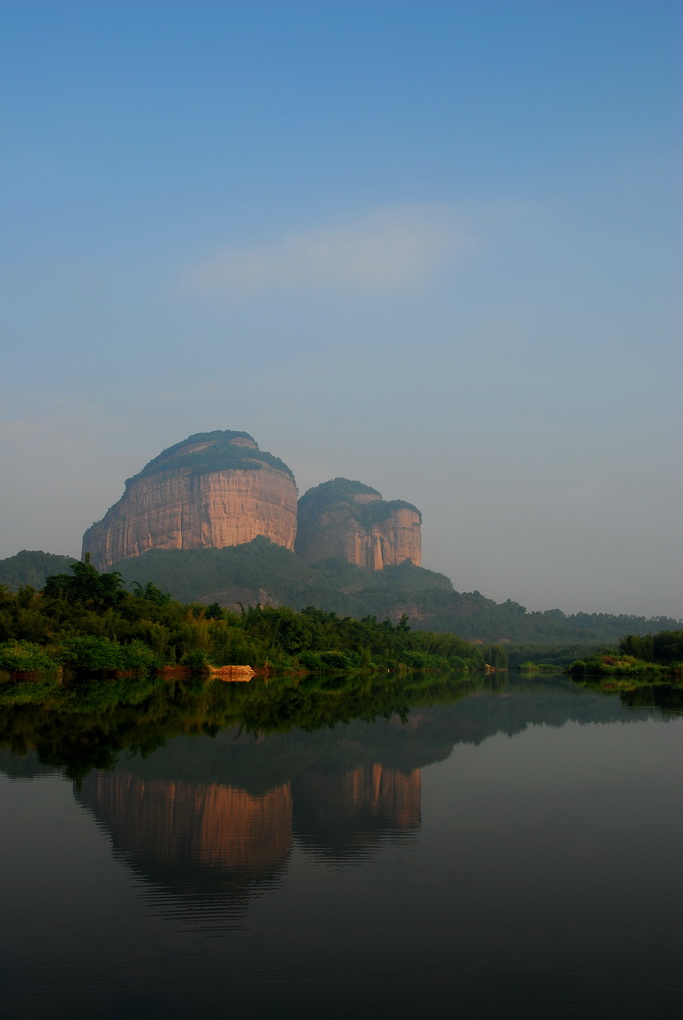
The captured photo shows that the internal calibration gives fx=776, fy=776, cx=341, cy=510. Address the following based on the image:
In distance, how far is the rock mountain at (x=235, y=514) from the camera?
14738cm

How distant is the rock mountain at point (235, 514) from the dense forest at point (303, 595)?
1168cm

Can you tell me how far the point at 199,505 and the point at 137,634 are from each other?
117 meters

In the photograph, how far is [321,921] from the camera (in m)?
4.96

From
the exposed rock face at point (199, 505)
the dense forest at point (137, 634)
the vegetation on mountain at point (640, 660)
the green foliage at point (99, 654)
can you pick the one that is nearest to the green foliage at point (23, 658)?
the dense forest at point (137, 634)

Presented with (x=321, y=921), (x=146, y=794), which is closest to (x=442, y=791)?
(x=146, y=794)

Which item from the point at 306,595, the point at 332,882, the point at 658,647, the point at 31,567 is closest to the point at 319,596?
the point at 306,595

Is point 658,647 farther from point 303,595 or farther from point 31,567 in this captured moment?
point 31,567

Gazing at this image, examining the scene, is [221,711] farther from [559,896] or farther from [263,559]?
[263,559]

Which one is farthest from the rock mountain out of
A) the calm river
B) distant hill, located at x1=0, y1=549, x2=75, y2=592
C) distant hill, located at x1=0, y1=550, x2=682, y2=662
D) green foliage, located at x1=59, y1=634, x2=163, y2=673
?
the calm river

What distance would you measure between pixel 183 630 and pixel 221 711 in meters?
16.8

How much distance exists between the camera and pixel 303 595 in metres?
113

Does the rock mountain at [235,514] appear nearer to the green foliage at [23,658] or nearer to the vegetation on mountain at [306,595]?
the vegetation on mountain at [306,595]

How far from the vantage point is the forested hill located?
102625 mm

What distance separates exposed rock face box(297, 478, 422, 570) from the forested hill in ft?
72.5
